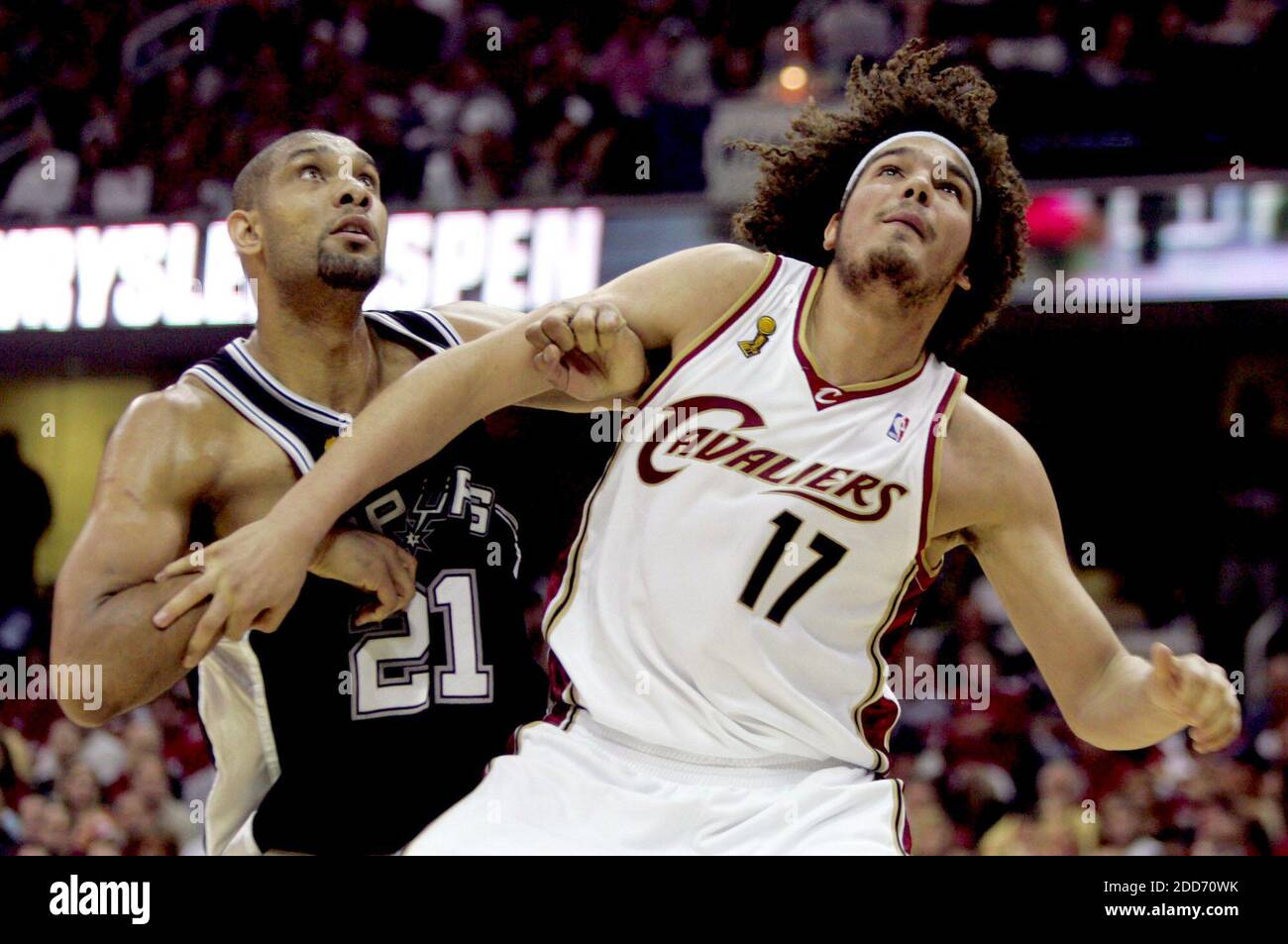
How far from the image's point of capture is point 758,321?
302 cm

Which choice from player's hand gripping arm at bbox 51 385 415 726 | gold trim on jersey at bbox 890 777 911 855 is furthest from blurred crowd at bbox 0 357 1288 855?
gold trim on jersey at bbox 890 777 911 855

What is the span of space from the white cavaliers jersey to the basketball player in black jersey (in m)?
0.34

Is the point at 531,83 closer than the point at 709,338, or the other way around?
the point at 709,338

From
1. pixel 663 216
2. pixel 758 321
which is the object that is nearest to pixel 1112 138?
pixel 663 216

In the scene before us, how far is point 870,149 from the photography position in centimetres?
349

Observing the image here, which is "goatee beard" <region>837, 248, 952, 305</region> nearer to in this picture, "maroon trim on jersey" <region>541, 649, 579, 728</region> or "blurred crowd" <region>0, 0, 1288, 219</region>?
"maroon trim on jersey" <region>541, 649, 579, 728</region>

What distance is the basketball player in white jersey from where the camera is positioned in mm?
2785

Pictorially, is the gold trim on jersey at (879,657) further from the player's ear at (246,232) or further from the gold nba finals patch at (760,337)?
the player's ear at (246,232)

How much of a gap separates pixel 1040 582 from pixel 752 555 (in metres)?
0.65

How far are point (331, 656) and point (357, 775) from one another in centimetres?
26

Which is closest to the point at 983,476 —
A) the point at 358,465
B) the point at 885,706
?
the point at 885,706

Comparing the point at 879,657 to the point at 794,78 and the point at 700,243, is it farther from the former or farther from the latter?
the point at 794,78

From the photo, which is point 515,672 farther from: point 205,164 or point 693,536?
point 205,164

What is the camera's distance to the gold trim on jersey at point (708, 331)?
2956 mm
